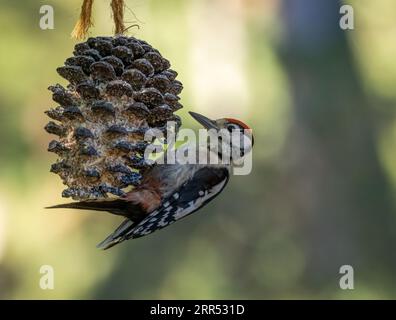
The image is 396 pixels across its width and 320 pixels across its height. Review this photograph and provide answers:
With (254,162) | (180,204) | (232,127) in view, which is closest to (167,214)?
(180,204)

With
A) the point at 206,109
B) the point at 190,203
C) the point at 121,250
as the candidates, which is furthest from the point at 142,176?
the point at 121,250

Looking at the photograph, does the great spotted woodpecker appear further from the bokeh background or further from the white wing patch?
the bokeh background

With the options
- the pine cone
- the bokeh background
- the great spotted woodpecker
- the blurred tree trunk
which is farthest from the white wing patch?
the blurred tree trunk

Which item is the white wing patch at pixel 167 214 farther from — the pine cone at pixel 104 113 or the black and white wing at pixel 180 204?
the pine cone at pixel 104 113

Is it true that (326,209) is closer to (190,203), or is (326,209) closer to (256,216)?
(256,216)

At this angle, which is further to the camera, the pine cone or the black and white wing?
the black and white wing
